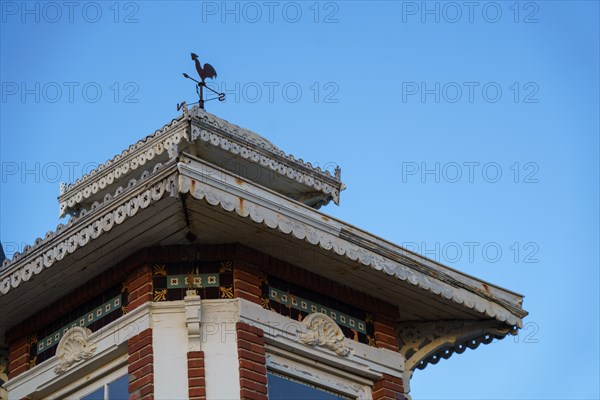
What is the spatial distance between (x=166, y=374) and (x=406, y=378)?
3546mm

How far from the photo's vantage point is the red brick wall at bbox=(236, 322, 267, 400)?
16.4 metres

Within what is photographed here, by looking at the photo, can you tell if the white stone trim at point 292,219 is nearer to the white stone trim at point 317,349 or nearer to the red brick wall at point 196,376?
the white stone trim at point 317,349

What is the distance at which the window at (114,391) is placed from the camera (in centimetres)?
1681

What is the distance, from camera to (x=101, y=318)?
17.5 metres

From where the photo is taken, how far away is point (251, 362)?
655 inches

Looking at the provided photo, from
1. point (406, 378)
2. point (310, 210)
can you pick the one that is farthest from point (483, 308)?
point (310, 210)

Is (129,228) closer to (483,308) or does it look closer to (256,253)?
(256,253)

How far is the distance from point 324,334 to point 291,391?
Answer: 87 cm

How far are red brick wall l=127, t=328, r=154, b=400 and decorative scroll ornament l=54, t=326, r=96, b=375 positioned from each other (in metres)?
0.71

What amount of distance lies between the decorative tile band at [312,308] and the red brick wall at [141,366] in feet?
5.64

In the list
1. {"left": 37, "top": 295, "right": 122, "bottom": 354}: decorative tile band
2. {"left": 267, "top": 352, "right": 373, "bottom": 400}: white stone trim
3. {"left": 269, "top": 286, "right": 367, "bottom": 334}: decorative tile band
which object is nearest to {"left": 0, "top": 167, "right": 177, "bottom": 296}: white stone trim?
{"left": 37, "top": 295, "right": 122, "bottom": 354}: decorative tile band

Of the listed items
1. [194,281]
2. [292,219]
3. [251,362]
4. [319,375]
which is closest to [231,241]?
[194,281]

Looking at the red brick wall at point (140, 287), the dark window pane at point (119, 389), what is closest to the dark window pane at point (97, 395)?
the dark window pane at point (119, 389)

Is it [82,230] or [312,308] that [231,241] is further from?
[82,230]
